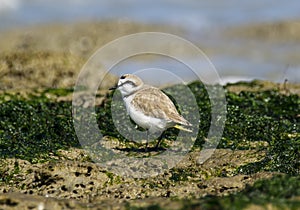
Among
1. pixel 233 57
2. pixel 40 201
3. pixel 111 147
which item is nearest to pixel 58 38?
pixel 233 57

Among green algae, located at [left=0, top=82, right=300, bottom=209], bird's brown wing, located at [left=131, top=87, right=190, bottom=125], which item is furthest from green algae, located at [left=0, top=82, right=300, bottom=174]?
bird's brown wing, located at [left=131, top=87, right=190, bottom=125]

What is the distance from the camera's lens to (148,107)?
8.01 m

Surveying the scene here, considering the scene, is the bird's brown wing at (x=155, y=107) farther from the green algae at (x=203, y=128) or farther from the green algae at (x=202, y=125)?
the green algae at (x=202, y=125)

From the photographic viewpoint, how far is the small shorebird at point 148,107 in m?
8.02

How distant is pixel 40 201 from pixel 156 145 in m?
2.79

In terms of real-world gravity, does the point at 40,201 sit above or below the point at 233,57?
below

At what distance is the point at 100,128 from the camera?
396 inches

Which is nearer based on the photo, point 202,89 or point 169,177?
point 169,177

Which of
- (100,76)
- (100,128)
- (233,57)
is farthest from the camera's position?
(233,57)

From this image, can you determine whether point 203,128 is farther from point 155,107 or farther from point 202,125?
point 155,107

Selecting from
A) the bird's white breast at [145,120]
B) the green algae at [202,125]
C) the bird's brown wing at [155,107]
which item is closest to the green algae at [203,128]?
the green algae at [202,125]

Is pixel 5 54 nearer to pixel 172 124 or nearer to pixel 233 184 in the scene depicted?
pixel 172 124

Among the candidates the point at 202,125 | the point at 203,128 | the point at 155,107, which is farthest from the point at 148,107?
the point at 202,125

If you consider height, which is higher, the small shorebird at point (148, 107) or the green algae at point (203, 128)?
the small shorebird at point (148, 107)
